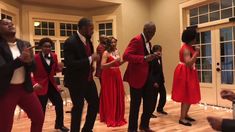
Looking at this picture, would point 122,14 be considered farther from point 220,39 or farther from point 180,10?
point 220,39

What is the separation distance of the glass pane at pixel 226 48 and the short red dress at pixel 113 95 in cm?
277

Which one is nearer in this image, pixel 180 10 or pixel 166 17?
pixel 180 10

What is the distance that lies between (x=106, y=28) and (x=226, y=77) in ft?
12.6

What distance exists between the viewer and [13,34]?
245 cm

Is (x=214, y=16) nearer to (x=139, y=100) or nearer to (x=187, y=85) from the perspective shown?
(x=187, y=85)

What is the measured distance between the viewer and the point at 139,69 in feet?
11.3

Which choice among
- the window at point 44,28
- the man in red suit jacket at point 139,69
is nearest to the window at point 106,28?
the window at point 44,28

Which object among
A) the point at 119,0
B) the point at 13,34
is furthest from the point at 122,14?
the point at 13,34

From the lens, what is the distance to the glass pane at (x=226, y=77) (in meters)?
5.84

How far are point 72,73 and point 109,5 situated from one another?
17.9 ft

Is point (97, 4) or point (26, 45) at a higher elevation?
point (97, 4)

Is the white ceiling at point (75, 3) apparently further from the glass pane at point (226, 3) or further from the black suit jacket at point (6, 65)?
the black suit jacket at point (6, 65)

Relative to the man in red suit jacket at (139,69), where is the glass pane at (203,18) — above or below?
above

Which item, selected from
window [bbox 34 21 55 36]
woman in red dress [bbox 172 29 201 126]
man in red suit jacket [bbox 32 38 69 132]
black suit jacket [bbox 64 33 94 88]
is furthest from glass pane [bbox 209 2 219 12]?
window [bbox 34 21 55 36]
